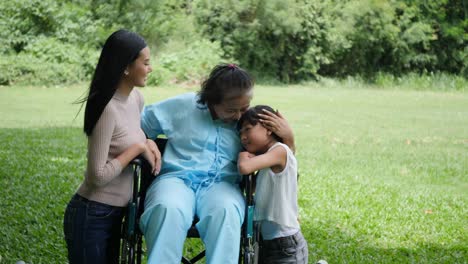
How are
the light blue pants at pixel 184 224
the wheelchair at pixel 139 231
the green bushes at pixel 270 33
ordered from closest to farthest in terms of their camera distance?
the light blue pants at pixel 184 224
the wheelchair at pixel 139 231
the green bushes at pixel 270 33

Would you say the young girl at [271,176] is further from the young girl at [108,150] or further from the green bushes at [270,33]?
the green bushes at [270,33]

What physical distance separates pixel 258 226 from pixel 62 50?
17.5 metres

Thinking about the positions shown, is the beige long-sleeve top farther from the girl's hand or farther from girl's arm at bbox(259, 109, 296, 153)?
girl's arm at bbox(259, 109, 296, 153)

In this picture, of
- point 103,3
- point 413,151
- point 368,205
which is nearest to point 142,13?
point 103,3

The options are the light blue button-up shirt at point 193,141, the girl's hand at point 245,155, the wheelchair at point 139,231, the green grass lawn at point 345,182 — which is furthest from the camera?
the green grass lawn at point 345,182

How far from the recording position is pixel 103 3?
74.4ft

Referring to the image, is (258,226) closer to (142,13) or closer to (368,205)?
(368,205)

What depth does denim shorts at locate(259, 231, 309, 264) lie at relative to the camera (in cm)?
312

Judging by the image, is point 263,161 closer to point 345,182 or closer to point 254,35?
point 345,182

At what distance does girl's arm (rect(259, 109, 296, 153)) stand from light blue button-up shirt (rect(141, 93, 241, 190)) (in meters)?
0.18

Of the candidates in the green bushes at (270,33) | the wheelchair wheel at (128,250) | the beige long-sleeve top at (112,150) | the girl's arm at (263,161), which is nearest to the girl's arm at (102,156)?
the beige long-sleeve top at (112,150)

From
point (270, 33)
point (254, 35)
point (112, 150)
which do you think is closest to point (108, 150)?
point (112, 150)

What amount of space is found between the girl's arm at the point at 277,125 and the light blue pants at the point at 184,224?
37 centimetres

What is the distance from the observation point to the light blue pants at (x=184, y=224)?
8.85 ft
